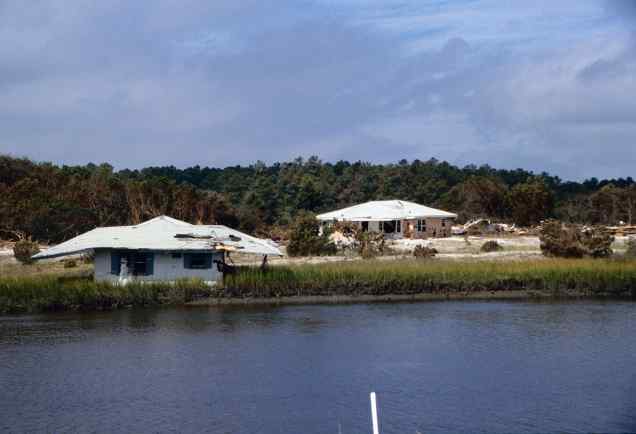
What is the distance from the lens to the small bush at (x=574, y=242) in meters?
49.0

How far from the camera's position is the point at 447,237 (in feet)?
213

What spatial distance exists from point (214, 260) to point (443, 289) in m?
9.93

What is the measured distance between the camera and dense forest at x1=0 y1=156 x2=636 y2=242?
60219 mm

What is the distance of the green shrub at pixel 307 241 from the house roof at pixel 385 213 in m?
12.7

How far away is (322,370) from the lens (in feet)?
89.9

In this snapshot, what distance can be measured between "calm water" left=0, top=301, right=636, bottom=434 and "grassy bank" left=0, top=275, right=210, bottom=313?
4.24 feet

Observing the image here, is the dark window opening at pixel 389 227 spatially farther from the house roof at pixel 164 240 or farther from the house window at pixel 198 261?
the house window at pixel 198 261

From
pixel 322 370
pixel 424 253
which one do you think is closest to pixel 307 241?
pixel 424 253

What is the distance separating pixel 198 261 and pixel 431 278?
393 inches

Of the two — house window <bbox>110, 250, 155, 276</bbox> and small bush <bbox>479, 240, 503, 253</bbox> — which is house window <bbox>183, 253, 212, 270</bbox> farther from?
small bush <bbox>479, 240, 503, 253</bbox>

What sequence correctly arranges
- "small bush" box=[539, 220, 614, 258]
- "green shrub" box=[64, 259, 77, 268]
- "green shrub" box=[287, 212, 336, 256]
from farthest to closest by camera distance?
"green shrub" box=[287, 212, 336, 256]
"small bush" box=[539, 220, 614, 258]
"green shrub" box=[64, 259, 77, 268]

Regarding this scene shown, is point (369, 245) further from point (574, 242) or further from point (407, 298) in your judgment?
point (407, 298)

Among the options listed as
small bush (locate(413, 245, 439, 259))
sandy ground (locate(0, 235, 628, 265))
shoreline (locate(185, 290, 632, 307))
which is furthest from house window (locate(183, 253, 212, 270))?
small bush (locate(413, 245, 439, 259))

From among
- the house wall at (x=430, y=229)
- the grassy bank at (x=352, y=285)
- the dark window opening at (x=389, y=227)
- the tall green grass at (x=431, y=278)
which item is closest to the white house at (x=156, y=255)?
the grassy bank at (x=352, y=285)
